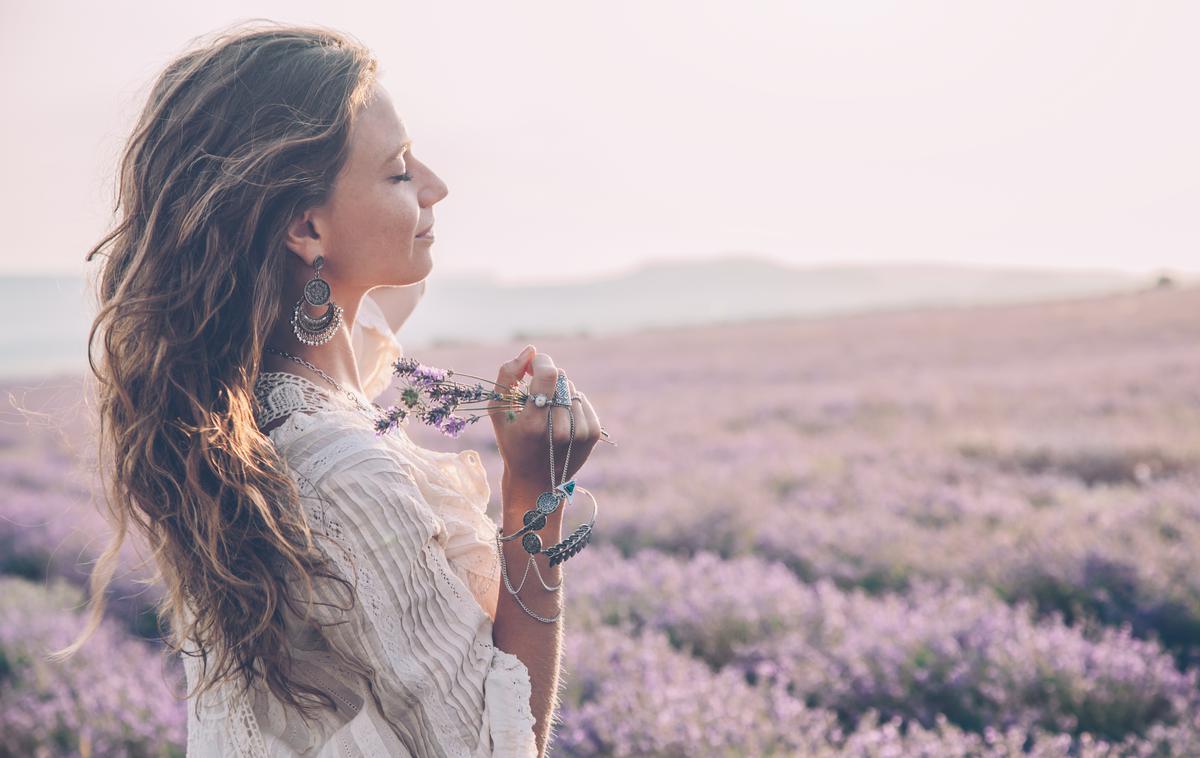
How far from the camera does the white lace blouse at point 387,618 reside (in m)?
1.37

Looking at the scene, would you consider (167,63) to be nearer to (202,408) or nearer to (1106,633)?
(202,408)

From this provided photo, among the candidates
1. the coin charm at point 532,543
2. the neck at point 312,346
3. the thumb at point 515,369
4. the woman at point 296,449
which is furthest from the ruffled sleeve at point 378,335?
the coin charm at point 532,543

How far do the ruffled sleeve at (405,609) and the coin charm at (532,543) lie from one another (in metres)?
0.13

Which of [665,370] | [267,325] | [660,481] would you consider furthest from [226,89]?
[665,370]

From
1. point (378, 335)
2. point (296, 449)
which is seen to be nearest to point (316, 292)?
point (296, 449)

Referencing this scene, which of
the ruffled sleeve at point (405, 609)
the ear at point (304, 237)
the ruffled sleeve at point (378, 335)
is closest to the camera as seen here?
the ruffled sleeve at point (405, 609)

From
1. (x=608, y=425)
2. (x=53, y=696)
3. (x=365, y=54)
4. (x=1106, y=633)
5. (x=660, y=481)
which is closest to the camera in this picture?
(x=365, y=54)

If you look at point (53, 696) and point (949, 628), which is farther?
point (53, 696)

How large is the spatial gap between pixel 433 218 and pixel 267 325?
349 mm

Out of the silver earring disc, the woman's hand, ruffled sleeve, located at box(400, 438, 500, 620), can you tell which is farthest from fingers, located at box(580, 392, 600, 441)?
the silver earring disc

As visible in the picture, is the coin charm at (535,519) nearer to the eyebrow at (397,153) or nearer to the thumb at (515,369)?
the thumb at (515,369)

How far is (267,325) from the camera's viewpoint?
1466 mm

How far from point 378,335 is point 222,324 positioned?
2.38ft

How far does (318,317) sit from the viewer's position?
5.18 ft
